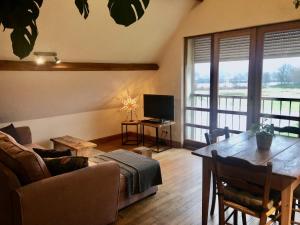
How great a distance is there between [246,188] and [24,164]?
1.77 meters

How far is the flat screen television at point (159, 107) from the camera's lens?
5000 mm

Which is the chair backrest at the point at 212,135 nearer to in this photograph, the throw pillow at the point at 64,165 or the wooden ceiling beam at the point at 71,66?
the throw pillow at the point at 64,165

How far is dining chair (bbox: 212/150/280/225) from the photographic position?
190 cm

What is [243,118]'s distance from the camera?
4.44 m

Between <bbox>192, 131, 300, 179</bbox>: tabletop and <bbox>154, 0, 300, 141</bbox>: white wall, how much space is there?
1966 mm

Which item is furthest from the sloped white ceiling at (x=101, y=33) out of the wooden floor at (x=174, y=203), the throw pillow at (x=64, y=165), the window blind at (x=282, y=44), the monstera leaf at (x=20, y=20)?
the monstera leaf at (x=20, y=20)

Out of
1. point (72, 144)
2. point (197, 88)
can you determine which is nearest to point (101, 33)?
point (72, 144)

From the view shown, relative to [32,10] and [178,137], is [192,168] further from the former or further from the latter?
[32,10]

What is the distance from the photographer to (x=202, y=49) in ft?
15.8

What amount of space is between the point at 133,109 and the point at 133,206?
3066 millimetres

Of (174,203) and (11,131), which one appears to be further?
(11,131)

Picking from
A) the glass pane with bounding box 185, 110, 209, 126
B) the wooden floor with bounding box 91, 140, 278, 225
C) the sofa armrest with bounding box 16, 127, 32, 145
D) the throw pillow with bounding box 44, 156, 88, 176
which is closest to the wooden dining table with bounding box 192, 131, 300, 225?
the wooden floor with bounding box 91, 140, 278, 225

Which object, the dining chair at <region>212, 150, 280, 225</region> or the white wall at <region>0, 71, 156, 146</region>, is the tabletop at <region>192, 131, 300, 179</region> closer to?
the dining chair at <region>212, 150, 280, 225</region>

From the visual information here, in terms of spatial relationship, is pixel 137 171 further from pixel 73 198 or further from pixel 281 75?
pixel 281 75
